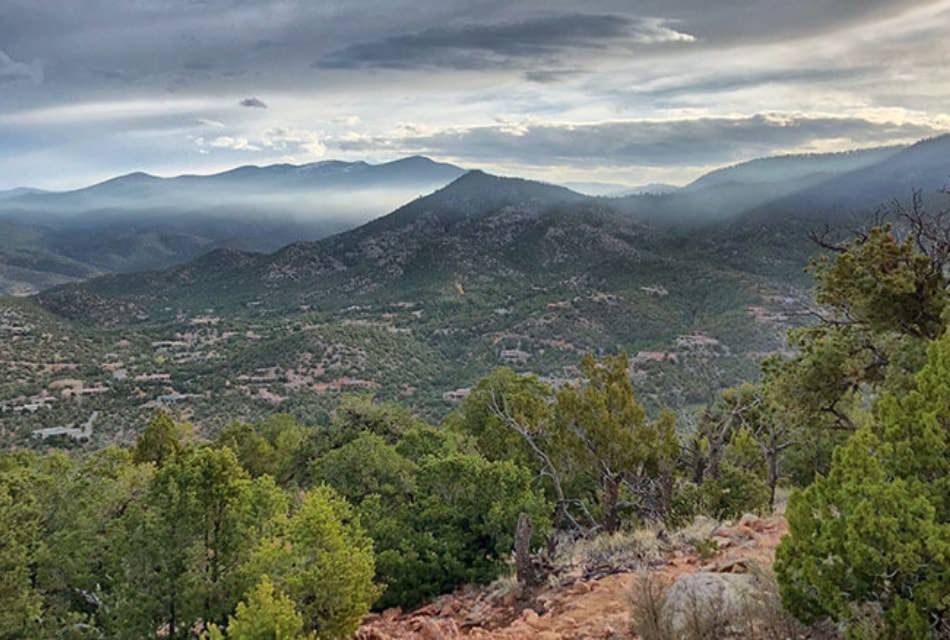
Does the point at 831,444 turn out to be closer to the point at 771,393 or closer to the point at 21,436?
the point at 771,393

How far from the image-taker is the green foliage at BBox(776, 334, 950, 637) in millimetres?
5719

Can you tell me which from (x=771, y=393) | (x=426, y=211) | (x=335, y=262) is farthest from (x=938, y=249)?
(x=426, y=211)

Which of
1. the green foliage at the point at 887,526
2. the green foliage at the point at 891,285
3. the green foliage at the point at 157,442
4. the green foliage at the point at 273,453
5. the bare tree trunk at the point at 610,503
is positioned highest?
the green foliage at the point at 891,285

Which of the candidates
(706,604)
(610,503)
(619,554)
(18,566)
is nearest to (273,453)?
(18,566)

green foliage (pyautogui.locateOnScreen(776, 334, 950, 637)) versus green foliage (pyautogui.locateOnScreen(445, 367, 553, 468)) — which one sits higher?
green foliage (pyautogui.locateOnScreen(776, 334, 950, 637))

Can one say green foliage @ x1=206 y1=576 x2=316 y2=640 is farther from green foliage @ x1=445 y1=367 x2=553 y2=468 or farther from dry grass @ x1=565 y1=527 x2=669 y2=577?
green foliage @ x1=445 y1=367 x2=553 y2=468

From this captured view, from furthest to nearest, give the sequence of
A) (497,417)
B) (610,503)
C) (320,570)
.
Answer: (497,417) < (610,503) < (320,570)

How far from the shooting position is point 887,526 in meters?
5.78

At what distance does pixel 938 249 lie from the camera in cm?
1227

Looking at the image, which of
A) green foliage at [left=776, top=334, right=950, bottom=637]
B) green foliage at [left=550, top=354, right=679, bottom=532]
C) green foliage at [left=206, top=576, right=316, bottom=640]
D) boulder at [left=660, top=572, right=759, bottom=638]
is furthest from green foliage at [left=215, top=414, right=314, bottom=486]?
green foliage at [left=776, top=334, right=950, bottom=637]

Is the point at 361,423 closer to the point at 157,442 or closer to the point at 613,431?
the point at 157,442

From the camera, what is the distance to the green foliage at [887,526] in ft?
18.8

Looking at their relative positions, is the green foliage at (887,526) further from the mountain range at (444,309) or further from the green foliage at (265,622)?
the mountain range at (444,309)

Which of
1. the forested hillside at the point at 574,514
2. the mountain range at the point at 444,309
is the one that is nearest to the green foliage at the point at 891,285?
the forested hillside at the point at 574,514
